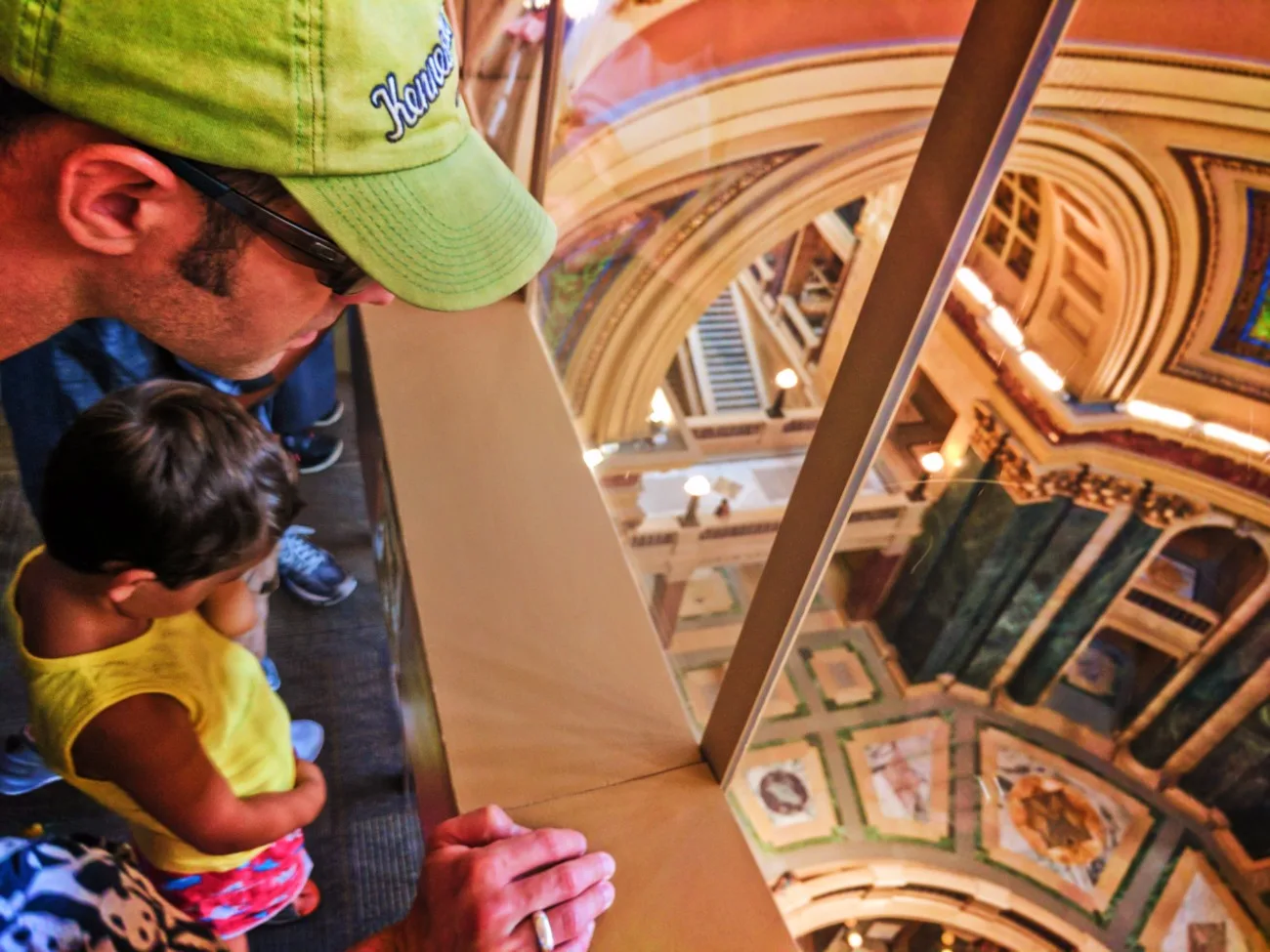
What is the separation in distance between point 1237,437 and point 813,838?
1.29 meters

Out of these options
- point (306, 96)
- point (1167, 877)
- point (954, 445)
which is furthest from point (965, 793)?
point (306, 96)

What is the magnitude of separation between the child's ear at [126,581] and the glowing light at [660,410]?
3.50 feet

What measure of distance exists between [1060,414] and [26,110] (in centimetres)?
163

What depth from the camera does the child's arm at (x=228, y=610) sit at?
4.75ft

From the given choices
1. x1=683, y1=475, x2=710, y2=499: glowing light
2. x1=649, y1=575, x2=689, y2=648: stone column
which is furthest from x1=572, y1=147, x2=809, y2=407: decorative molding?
x1=649, y1=575, x2=689, y2=648: stone column

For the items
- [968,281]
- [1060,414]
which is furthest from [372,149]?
[1060,414]

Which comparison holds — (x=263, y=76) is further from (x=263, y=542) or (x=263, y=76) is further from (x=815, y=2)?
(x=815, y=2)

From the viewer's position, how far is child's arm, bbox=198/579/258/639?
56.9 inches

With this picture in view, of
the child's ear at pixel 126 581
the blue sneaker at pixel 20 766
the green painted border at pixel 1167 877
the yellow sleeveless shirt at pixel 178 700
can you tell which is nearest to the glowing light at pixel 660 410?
the yellow sleeveless shirt at pixel 178 700

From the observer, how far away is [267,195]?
2.52 feet

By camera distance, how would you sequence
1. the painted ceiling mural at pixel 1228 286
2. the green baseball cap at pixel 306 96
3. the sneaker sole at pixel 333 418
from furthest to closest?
the sneaker sole at pixel 333 418
the painted ceiling mural at pixel 1228 286
the green baseball cap at pixel 306 96

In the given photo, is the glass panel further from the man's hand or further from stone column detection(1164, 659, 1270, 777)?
the man's hand

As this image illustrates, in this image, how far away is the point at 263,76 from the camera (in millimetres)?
681

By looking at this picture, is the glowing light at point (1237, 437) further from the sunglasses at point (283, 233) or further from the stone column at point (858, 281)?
the sunglasses at point (283, 233)
